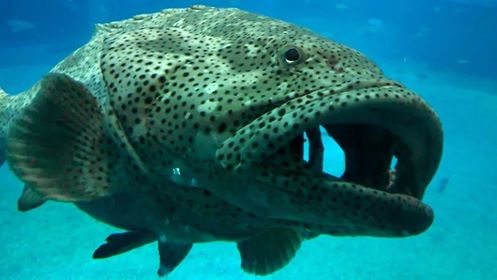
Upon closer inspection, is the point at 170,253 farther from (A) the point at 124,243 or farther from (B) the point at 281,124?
(B) the point at 281,124

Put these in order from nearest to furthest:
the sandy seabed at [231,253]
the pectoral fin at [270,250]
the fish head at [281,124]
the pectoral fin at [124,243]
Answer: the fish head at [281,124] → the pectoral fin at [124,243] → the pectoral fin at [270,250] → the sandy seabed at [231,253]

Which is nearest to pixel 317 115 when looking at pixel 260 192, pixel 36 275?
pixel 260 192

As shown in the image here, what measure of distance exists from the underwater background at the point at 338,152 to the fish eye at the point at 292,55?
8.28 m

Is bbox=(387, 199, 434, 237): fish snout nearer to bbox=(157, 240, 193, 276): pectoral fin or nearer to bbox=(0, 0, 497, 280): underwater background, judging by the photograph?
bbox=(157, 240, 193, 276): pectoral fin

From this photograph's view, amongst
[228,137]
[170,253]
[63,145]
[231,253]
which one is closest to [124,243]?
[170,253]

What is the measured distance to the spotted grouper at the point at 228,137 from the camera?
228 cm

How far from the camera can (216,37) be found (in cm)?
308

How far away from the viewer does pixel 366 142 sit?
2615 mm

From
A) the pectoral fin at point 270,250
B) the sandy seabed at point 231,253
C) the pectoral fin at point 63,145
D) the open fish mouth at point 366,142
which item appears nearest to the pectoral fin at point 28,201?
the pectoral fin at point 63,145

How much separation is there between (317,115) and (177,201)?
1093mm

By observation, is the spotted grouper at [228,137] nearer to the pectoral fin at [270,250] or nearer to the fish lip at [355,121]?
the fish lip at [355,121]

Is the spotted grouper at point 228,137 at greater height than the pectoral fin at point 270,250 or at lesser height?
greater

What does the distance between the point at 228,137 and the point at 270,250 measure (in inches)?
52.6

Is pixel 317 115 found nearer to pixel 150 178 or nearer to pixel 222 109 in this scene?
pixel 222 109
